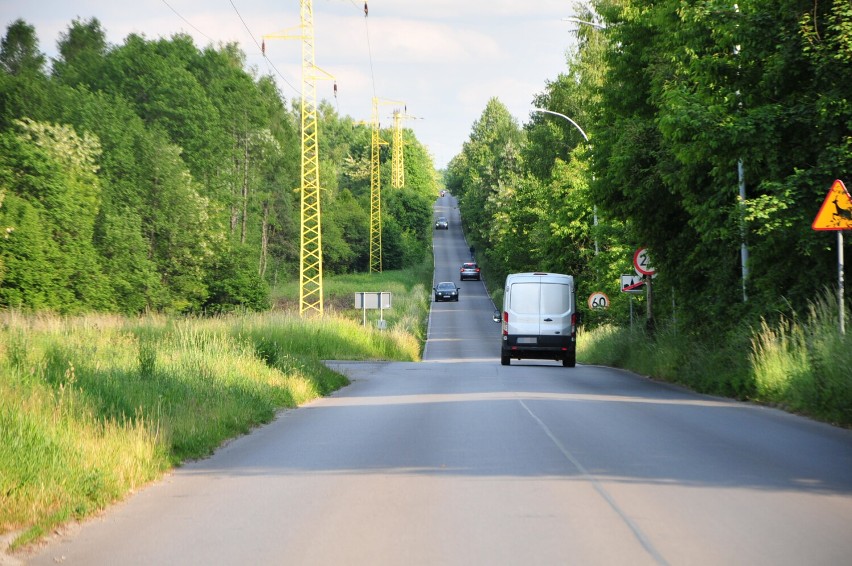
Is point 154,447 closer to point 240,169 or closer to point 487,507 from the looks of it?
point 487,507

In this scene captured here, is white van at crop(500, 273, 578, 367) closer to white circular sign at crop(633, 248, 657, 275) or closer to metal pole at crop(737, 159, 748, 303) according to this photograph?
white circular sign at crop(633, 248, 657, 275)

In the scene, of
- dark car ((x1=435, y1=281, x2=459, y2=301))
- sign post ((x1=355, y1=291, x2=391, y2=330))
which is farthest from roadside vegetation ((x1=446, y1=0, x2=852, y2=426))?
dark car ((x1=435, y1=281, x2=459, y2=301))

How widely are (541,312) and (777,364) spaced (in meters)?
14.2

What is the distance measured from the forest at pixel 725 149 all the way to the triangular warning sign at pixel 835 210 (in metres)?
2.03

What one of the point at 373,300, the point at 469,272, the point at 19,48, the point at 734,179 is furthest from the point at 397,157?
the point at 734,179

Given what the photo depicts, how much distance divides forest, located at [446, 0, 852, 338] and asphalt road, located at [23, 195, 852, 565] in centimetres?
483

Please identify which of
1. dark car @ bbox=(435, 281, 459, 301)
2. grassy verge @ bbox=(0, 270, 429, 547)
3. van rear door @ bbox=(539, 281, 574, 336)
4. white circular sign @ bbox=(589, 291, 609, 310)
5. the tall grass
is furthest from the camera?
→ dark car @ bbox=(435, 281, 459, 301)

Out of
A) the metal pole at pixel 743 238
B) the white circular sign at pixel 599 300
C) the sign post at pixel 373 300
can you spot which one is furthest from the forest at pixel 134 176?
the metal pole at pixel 743 238

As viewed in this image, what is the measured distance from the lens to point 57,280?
60.4 metres

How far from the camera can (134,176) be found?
71062 mm

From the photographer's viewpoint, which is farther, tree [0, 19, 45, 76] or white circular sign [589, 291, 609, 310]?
tree [0, 19, 45, 76]

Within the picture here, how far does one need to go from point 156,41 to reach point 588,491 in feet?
249

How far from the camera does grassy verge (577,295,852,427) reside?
51.3 feet

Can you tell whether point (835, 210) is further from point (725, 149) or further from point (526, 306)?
point (526, 306)
